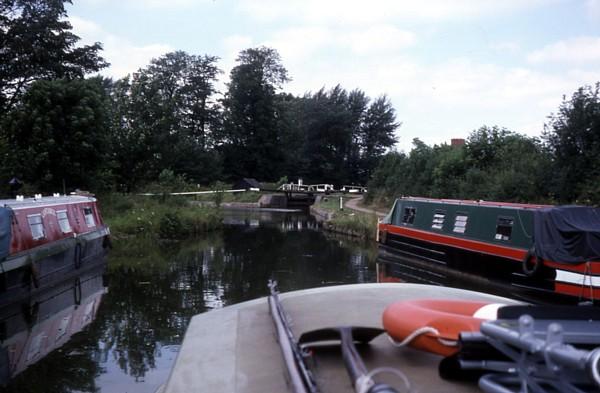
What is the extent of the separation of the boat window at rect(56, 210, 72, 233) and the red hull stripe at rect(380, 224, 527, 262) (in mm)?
9088

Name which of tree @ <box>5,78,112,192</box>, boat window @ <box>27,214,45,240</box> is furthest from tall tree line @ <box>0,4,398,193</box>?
boat window @ <box>27,214,45,240</box>

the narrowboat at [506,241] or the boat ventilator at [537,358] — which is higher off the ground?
the boat ventilator at [537,358]

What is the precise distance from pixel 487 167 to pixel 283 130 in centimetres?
3560

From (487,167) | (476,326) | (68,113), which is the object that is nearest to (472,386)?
(476,326)

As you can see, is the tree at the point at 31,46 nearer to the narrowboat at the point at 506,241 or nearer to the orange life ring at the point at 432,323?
the narrowboat at the point at 506,241

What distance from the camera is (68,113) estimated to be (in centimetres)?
2141

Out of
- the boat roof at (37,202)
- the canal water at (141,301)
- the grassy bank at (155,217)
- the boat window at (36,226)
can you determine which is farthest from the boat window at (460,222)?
the grassy bank at (155,217)

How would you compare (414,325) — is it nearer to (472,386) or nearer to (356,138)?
(472,386)

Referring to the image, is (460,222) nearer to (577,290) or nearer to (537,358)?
(577,290)

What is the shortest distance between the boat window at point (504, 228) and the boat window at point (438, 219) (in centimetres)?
248

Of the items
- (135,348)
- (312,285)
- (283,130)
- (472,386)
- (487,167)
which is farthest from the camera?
(283,130)

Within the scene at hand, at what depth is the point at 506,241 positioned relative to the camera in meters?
13.1

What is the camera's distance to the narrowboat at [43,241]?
10148 millimetres

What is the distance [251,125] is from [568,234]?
48.8 m
